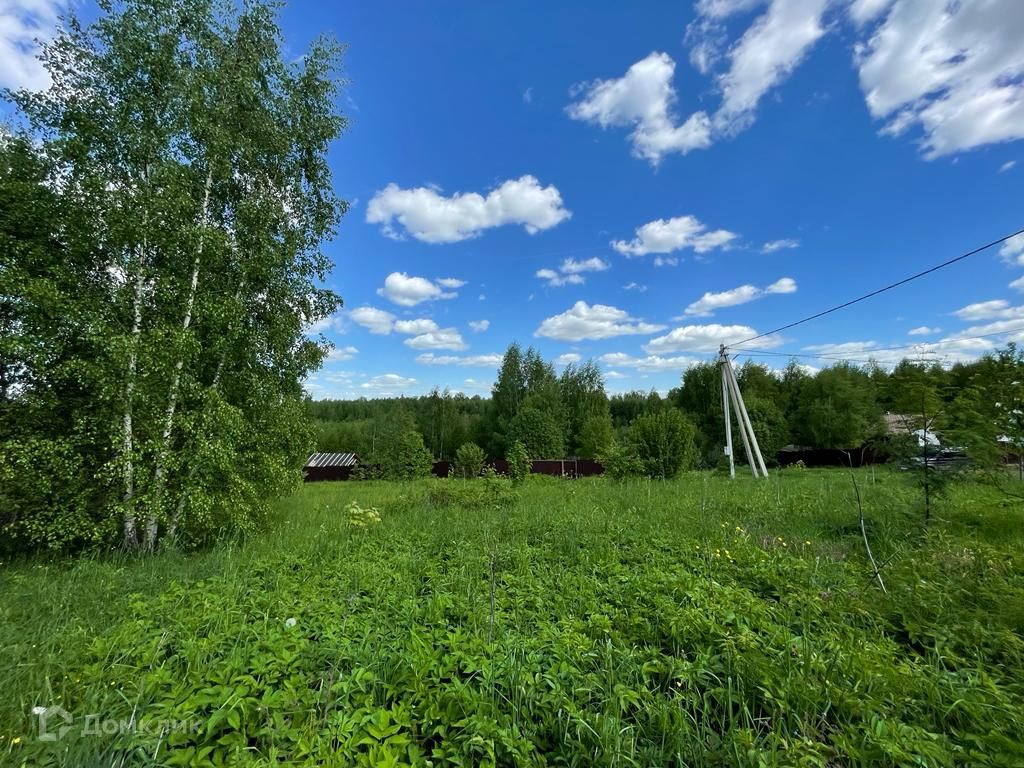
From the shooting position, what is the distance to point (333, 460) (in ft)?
111

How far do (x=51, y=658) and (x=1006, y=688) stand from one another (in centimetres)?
550

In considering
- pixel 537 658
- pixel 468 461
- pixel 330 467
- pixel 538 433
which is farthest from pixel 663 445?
pixel 330 467

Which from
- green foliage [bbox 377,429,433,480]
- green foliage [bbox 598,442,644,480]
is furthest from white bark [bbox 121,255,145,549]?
green foliage [bbox 377,429,433,480]

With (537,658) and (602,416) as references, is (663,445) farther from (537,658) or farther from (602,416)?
(602,416)

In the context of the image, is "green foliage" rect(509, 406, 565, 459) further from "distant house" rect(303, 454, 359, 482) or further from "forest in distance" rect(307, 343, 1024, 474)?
"distant house" rect(303, 454, 359, 482)

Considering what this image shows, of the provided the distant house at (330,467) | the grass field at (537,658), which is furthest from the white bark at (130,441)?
the distant house at (330,467)

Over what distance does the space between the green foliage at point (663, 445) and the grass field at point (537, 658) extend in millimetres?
10079

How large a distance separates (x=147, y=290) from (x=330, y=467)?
27.8 metres

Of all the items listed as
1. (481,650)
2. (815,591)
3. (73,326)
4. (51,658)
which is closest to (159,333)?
(73,326)

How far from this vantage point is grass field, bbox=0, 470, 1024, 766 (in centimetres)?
178

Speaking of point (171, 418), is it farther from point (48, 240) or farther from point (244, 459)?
point (48, 240)

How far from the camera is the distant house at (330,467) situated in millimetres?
29859

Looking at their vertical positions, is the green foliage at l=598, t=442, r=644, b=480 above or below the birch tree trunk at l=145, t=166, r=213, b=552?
below

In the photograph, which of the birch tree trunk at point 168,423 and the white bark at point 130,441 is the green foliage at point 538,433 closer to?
the birch tree trunk at point 168,423
